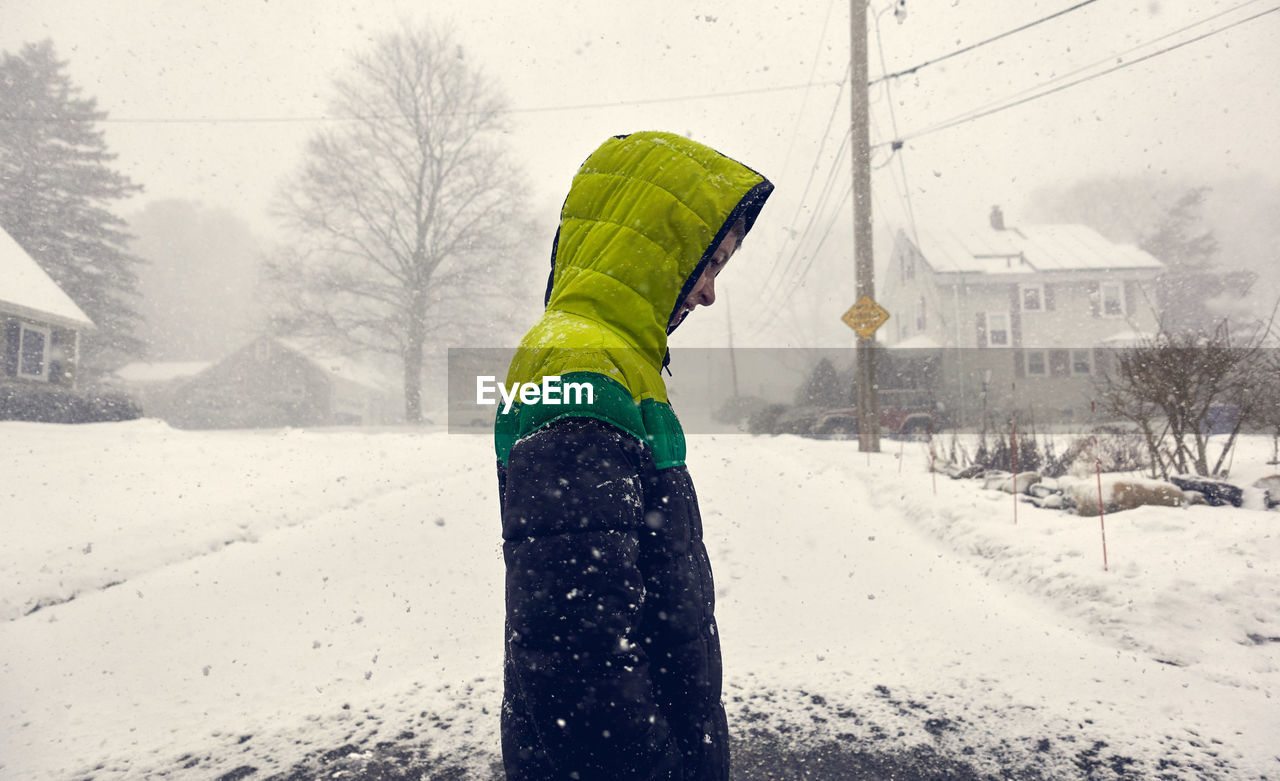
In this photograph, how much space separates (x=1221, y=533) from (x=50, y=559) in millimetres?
9645

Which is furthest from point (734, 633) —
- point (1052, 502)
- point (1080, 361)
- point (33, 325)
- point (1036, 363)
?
point (1080, 361)

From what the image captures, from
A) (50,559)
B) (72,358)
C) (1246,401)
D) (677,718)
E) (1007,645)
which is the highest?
(72,358)

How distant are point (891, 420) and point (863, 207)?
986 cm

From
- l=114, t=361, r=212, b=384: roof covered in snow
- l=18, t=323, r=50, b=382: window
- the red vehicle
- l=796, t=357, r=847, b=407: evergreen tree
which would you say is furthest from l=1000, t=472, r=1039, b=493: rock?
l=114, t=361, r=212, b=384: roof covered in snow

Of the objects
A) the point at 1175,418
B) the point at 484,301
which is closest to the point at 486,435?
the point at 484,301

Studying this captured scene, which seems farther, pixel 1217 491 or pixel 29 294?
pixel 29 294

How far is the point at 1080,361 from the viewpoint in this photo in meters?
28.6

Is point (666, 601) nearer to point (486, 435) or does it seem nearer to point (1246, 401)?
point (1246, 401)

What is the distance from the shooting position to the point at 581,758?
3.77 feet

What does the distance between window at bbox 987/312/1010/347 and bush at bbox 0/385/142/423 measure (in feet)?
101

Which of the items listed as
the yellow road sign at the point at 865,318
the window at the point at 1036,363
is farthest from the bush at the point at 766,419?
the yellow road sign at the point at 865,318

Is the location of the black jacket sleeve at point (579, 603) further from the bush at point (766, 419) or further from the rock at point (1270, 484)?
the bush at point (766, 419)

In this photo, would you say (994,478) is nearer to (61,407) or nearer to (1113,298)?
(61,407)

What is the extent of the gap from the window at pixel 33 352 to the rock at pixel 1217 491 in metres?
26.4
